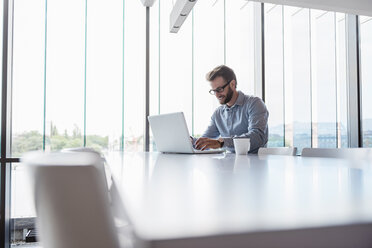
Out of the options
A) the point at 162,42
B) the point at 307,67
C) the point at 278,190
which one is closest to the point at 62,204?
the point at 278,190

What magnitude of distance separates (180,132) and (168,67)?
2.14 metres

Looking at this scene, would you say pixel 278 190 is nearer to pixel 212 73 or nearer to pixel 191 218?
pixel 191 218

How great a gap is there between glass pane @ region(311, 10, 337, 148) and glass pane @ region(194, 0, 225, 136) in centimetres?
154

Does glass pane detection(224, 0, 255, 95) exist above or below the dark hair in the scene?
above

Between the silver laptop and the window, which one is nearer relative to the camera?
the silver laptop

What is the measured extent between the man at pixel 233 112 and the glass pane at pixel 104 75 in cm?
120

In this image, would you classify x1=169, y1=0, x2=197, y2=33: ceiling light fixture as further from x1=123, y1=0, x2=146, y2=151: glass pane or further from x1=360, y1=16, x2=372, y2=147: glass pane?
x1=360, y1=16, x2=372, y2=147: glass pane

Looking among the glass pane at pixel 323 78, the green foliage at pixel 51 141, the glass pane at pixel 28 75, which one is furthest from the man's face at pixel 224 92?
the glass pane at pixel 323 78

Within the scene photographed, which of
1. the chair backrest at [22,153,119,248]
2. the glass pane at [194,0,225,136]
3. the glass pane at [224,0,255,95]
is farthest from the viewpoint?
the glass pane at [224,0,255,95]

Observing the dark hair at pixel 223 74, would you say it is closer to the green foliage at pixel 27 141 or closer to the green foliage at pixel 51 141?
the green foliage at pixel 51 141

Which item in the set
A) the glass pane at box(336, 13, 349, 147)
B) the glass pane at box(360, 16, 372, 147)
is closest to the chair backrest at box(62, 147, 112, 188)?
the glass pane at box(336, 13, 349, 147)

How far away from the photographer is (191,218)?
12.6 inches

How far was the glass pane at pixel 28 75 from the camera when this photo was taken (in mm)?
3432

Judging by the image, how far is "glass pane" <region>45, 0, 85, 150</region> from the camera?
11.6ft
